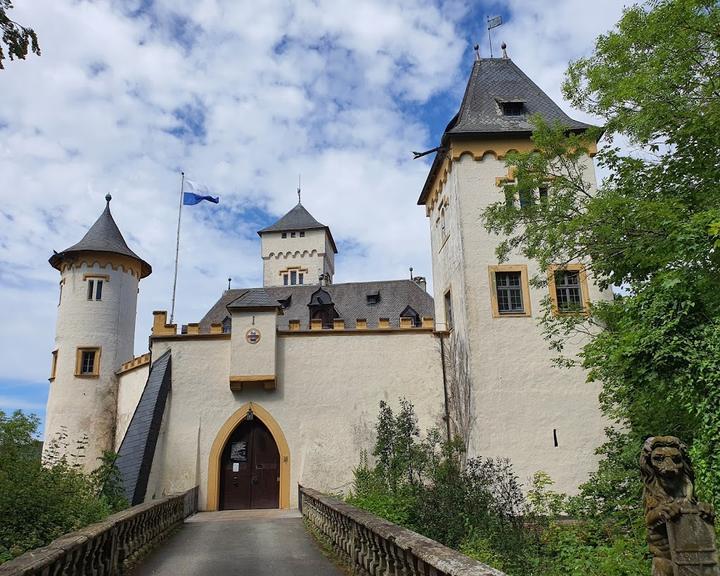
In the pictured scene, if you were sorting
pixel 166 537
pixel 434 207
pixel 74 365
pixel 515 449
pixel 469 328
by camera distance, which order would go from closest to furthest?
pixel 166 537 → pixel 515 449 → pixel 469 328 → pixel 434 207 → pixel 74 365

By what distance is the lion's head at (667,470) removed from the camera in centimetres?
379

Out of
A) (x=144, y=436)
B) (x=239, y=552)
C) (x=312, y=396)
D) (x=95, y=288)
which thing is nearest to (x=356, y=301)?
(x=312, y=396)

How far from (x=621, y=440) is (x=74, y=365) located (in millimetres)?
18871

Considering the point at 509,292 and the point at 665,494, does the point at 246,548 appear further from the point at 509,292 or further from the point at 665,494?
the point at 509,292

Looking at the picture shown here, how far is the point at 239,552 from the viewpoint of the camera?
9.38 m

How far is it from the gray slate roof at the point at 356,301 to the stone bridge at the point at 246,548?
13281mm

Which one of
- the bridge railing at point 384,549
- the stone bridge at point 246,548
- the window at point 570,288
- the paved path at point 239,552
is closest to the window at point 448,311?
the window at point 570,288

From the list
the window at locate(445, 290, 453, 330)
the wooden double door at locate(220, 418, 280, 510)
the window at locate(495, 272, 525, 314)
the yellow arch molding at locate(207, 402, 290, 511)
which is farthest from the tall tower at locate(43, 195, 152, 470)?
the window at locate(495, 272, 525, 314)

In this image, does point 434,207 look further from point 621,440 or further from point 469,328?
point 621,440

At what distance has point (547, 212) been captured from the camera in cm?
1192

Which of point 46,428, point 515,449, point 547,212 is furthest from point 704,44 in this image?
point 46,428

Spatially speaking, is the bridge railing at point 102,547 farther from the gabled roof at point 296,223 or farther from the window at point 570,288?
the gabled roof at point 296,223

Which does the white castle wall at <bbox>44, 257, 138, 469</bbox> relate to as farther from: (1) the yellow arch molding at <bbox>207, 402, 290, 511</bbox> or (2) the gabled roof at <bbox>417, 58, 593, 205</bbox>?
(2) the gabled roof at <bbox>417, 58, 593, 205</bbox>

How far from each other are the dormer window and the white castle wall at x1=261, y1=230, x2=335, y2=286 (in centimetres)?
2487
